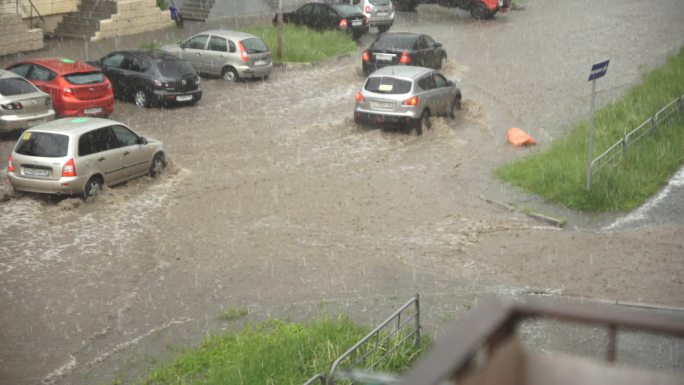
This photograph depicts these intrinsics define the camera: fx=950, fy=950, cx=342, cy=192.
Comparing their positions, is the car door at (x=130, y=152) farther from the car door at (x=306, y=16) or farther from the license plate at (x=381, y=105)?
the car door at (x=306, y=16)

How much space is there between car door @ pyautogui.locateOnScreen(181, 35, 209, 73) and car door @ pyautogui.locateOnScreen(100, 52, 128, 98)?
327cm

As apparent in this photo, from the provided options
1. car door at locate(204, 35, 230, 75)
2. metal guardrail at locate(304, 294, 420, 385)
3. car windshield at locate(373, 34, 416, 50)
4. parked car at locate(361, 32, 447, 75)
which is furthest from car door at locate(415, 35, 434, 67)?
metal guardrail at locate(304, 294, 420, 385)

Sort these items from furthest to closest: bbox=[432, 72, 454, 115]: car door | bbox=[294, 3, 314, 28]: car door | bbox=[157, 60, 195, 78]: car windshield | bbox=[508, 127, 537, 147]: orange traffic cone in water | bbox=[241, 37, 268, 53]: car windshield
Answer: bbox=[294, 3, 314, 28]: car door → bbox=[241, 37, 268, 53]: car windshield → bbox=[157, 60, 195, 78]: car windshield → bbox=[432, 72, 454, 115]: car door → bbox=[508, 127, 537, 147]: orange traffic cone in water

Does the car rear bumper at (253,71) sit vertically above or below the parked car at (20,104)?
below

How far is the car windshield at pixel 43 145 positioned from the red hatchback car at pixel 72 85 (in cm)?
500

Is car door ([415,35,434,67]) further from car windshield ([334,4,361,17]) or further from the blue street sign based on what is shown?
the blue street sign

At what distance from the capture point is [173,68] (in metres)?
23.8

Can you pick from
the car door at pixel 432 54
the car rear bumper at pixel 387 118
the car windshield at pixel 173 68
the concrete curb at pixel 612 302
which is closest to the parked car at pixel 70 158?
the car rear bumper at pixel 387 118

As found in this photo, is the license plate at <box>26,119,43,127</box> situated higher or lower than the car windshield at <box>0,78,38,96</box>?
lower

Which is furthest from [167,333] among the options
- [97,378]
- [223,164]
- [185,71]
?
[185,71]

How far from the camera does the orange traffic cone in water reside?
67.8 ft

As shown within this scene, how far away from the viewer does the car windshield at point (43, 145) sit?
16.4 meters

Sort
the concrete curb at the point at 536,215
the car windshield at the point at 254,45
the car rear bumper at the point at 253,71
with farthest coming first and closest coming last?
the car windshield at the point at 254,45
the car rear bumper at the point at 253,71
the concrete curb at the point at 536,215

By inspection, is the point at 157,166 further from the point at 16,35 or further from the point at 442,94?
the point at 16,35
